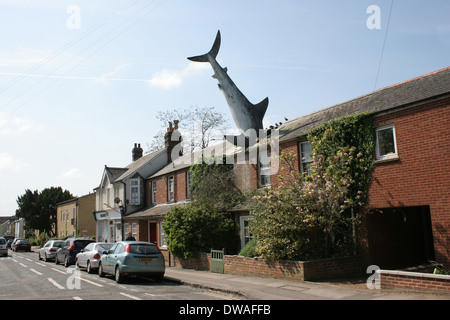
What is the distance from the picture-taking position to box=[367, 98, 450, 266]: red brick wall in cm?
1140

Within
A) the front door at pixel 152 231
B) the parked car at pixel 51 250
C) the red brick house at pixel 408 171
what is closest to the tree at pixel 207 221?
the red brick house at pixel 408 171

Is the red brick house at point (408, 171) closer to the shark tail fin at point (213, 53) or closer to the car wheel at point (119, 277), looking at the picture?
the car wheel at point (119, 277)

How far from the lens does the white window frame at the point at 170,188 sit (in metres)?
26.0

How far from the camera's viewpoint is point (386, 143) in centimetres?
1327

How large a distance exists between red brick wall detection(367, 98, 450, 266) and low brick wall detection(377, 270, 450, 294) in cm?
197

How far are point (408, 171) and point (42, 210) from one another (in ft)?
192

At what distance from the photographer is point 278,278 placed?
13.4m

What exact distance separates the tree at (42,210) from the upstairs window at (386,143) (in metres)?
56.9

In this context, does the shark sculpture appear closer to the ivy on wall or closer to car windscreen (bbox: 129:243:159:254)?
the ivy on wall

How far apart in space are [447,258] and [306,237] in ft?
14.7

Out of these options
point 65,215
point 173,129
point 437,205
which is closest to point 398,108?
point 437,205

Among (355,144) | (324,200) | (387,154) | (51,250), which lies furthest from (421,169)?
(51,250)

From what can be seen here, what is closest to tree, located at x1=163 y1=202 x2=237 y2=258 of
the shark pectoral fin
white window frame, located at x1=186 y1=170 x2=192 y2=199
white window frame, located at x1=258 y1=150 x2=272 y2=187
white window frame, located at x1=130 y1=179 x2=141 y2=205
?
white window frame, located at x1=258 y1=150 x2=272 y2=187
